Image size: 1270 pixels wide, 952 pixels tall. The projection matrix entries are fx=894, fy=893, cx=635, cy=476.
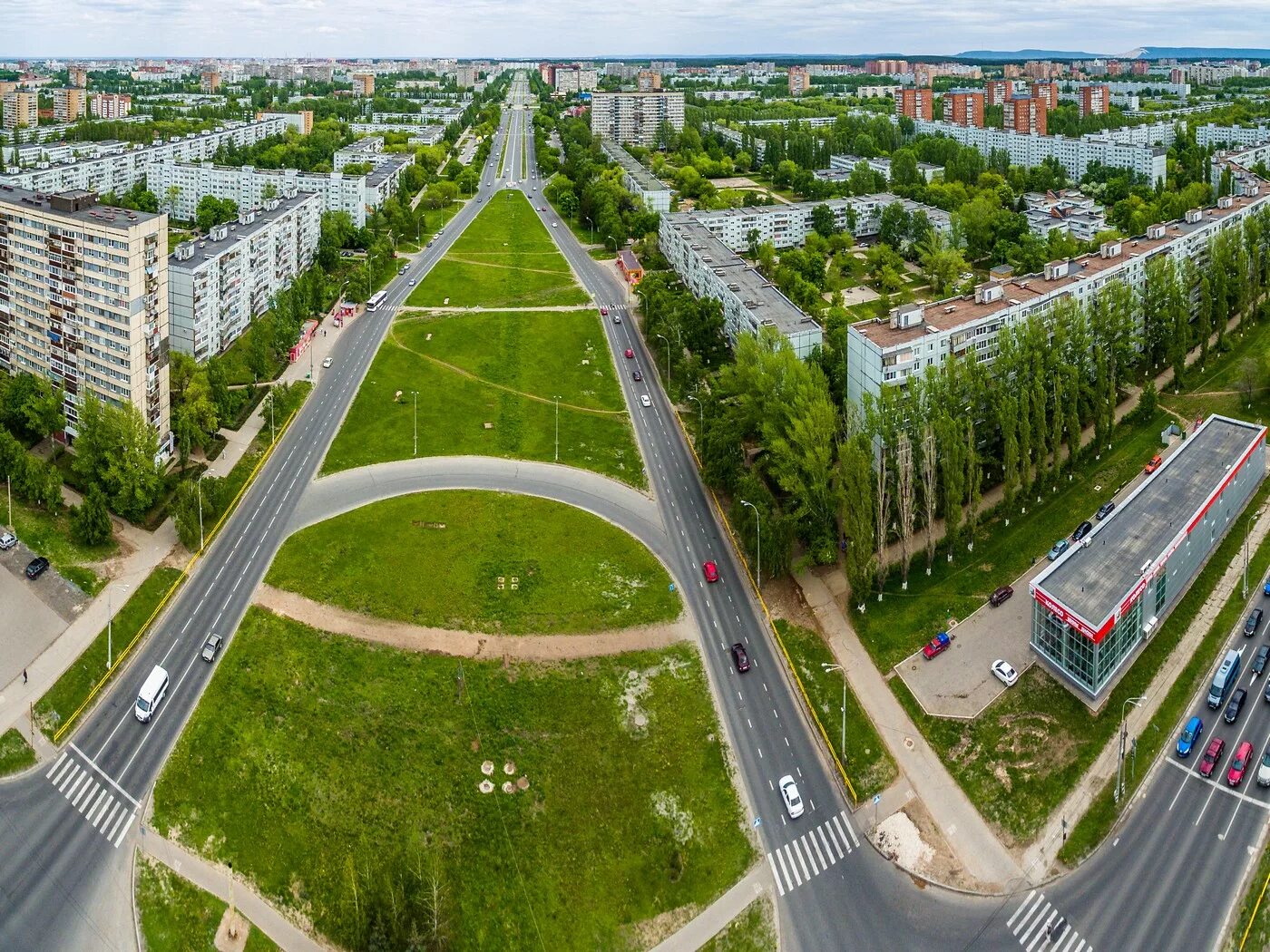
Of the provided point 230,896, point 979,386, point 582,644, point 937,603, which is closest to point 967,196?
point 979,386

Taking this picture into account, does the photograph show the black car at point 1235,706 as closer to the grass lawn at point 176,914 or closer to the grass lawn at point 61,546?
the grass lawn at point 176,914

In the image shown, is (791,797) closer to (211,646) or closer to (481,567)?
(481,567)

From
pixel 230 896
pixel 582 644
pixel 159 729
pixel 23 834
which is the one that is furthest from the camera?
pixel 582 644

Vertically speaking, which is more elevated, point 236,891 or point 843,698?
point 843,698

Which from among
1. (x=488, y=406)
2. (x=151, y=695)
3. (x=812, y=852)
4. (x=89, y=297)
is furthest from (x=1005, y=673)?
(x=89, y=297)

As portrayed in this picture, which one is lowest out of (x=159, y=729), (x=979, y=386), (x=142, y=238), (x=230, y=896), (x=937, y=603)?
(x=230, y=896)

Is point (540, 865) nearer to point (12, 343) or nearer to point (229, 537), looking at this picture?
point (229, 537)

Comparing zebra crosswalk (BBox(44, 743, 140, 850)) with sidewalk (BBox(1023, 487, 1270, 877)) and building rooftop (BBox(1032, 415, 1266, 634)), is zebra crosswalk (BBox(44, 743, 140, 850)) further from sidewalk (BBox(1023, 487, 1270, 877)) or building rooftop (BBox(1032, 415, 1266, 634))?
building rooftop (BBox(1032, 415, 1266, 634))
